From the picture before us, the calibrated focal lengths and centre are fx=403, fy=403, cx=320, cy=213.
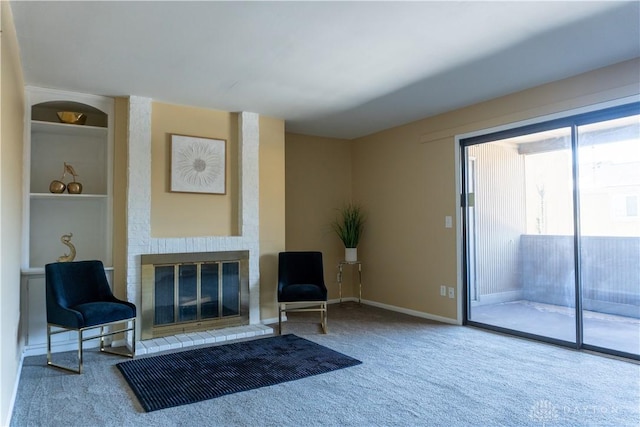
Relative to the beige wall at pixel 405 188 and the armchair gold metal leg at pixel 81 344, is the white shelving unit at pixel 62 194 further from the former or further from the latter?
the beige wall at pixel 405 188

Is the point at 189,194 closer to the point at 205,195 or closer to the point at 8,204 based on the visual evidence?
the point at 205,195

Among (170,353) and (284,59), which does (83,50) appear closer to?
(284,59)

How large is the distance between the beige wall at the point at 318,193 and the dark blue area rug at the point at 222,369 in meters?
2.09

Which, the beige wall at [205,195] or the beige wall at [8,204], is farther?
the beige wall at [205,195]

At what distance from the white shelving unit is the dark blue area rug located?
1.18m

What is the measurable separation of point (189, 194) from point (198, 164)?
35cm

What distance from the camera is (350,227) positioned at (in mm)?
5898

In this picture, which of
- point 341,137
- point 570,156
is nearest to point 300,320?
point 341,137

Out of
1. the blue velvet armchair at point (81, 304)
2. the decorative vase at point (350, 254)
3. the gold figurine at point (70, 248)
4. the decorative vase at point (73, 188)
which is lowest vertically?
the blue velvet armchair at point (81, 304)

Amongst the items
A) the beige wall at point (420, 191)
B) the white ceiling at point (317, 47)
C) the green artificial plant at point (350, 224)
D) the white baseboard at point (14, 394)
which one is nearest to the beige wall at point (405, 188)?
the beige wall at point (420, 191)

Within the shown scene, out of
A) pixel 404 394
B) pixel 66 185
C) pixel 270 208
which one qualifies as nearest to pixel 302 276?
pixel 270 208

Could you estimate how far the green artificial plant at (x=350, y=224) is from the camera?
587cm

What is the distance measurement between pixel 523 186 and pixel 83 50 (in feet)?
13.7

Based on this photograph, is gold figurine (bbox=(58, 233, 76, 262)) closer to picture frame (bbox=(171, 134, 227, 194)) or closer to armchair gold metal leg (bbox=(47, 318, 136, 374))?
armchair gold metal leg (bbox=(47, 318, 136, 374))
